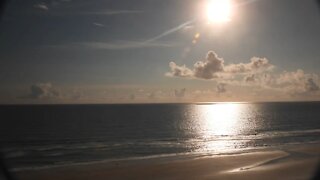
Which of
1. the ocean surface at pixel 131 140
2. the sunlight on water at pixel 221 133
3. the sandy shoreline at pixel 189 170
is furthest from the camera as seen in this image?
the sunlight on water at pixel 221 133

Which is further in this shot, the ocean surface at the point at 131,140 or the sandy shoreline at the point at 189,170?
the ocean surface at the point at 131,140

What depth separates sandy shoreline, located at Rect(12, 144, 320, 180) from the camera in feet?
42.9

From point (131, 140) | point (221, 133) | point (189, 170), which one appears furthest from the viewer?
point (221, 133)

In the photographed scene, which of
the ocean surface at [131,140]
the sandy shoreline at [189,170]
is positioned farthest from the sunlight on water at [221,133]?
the sandy shoreline at [189,170]

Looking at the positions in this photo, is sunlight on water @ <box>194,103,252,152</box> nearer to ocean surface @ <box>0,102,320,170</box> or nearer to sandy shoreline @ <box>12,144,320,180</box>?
ocean surface @ <box>0,102,320,170</box>

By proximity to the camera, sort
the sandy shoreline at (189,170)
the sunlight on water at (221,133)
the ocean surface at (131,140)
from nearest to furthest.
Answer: the sandy shoreline at (189,170), the ocean surface at (131,140), the sunlight on water at (221,133)

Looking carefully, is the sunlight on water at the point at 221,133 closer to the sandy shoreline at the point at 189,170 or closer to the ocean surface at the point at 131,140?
the ocean surface at the point at 131,140

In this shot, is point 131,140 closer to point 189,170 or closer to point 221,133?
point 221,133

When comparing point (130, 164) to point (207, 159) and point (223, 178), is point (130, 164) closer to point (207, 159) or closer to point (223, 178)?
point (207, 159)

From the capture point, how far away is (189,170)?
14.5 metres

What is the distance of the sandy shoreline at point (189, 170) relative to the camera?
42.9ft

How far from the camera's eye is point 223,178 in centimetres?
1282

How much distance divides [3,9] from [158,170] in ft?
30.6

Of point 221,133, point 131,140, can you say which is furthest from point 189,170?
point 221,133
